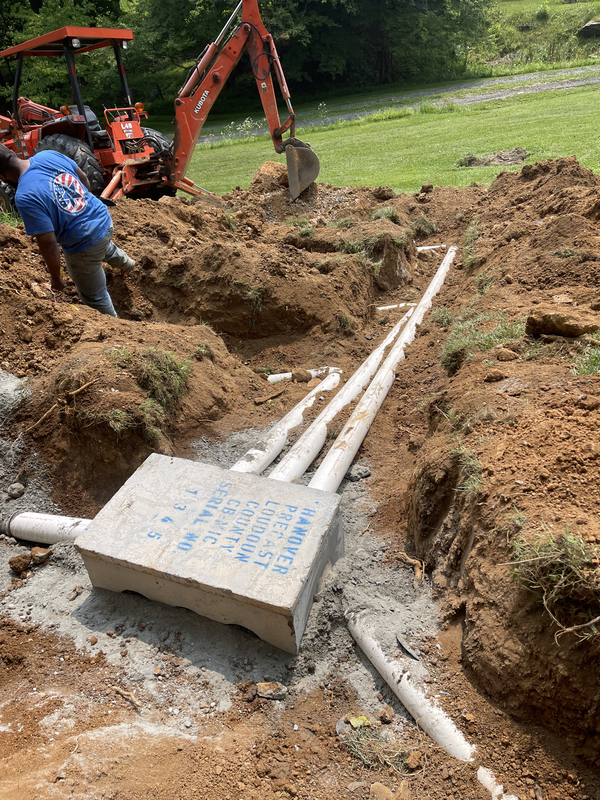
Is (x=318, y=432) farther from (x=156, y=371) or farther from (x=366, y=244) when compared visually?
(x=366, y=244)

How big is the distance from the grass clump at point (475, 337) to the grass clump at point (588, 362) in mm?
731

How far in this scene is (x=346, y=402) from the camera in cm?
528

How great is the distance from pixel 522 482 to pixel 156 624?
222 cm

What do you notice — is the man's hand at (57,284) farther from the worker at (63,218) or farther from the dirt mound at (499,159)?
the dirt mound at (499,159)

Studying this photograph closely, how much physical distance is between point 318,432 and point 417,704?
2412 mm

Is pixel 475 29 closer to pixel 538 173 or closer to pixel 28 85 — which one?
pixel 28 85

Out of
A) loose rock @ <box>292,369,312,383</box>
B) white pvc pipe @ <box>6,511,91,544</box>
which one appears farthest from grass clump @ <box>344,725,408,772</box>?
loose rock @ <box>292,369,312,383</box>

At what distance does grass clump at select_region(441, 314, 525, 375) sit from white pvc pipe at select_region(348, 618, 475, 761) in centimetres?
262

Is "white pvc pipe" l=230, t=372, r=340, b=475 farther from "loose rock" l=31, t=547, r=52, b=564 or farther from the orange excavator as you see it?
the orange excavator

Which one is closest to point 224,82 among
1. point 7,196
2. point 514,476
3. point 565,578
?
point 7,196

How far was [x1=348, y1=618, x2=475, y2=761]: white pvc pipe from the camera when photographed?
247 centimetres

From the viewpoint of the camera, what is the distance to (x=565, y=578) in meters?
2.36

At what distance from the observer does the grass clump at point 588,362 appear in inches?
142

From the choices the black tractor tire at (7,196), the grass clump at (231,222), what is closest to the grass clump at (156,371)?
the grass clump at (231,222)
